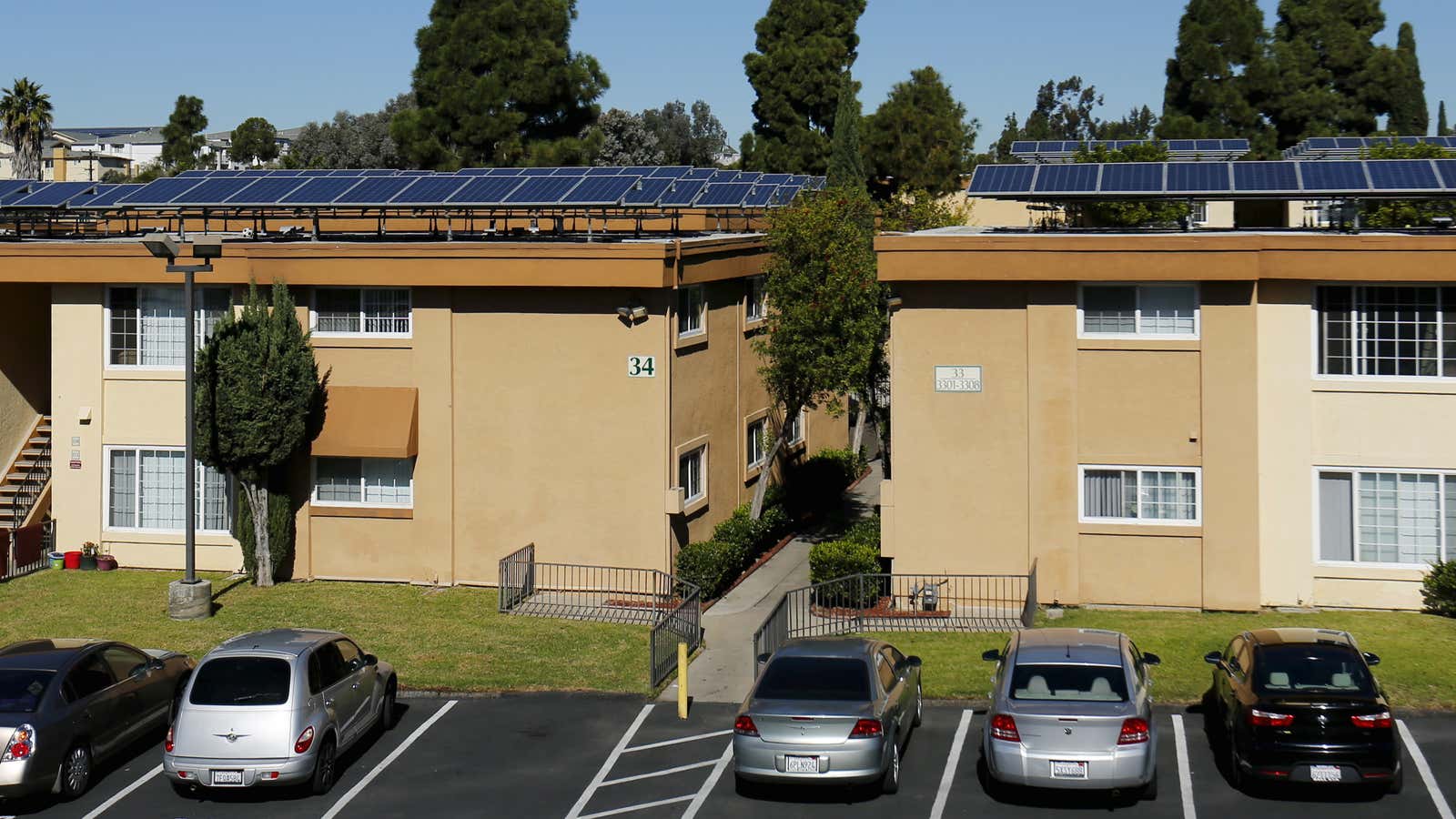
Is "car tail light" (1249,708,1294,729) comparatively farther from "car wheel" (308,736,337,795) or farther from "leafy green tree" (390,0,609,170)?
"leafy green tree" (390,0,609,170)

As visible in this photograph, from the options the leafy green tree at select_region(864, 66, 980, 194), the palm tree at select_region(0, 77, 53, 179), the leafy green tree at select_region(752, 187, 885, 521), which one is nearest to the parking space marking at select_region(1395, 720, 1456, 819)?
the leafy green tree at select_region(752, 187, 885, 521)

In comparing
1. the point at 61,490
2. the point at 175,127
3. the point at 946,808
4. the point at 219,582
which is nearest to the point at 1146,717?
the point at 946,808

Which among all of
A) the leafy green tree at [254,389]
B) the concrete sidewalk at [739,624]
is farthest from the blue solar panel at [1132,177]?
the leafy green tree at [254,389]

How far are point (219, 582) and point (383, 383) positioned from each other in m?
4.57

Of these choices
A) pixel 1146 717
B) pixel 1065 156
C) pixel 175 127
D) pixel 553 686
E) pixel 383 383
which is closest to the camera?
pixel 1146 717

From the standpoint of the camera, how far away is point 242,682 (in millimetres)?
15641

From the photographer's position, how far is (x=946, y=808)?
1538 centimetres

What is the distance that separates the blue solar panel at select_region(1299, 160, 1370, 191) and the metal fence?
24.8 feet

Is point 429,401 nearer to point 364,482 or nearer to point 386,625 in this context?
point 364,482

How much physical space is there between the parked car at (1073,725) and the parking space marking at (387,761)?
6815 mm

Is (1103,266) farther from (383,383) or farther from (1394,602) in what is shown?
(383,383)

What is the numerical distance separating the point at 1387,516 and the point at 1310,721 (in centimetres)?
916

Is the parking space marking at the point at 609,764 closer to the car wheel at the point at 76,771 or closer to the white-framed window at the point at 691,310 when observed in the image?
the car wheel at the point at 76,771

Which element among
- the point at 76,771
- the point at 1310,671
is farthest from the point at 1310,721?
the point at 76,771
